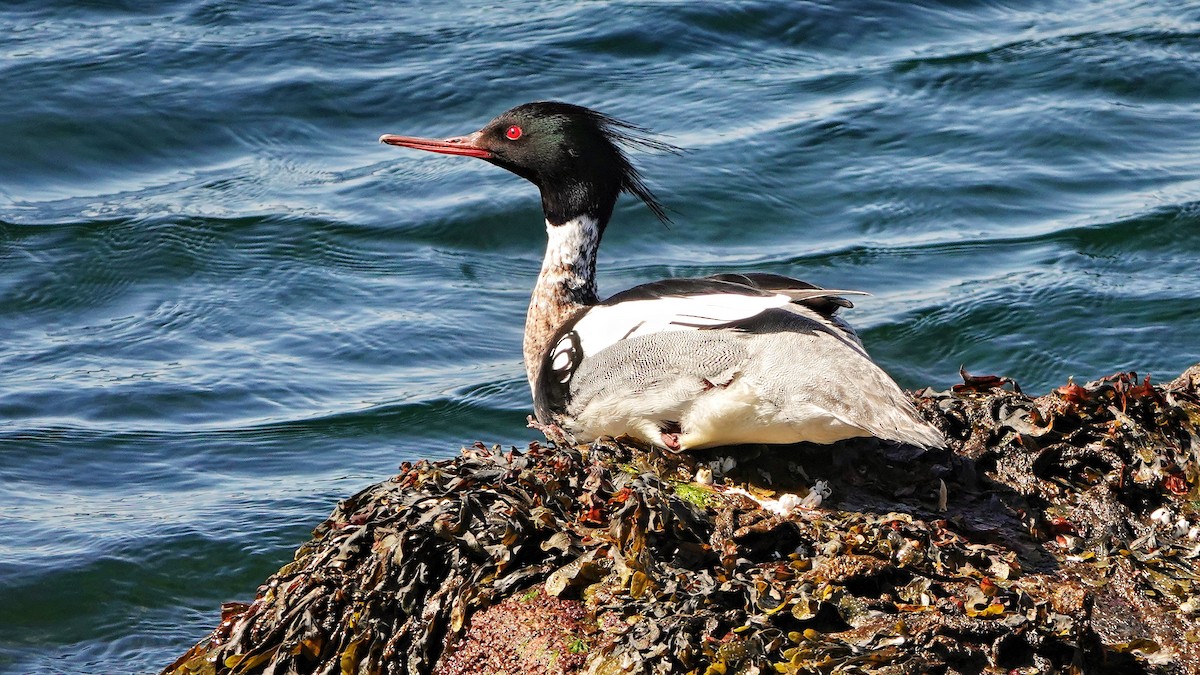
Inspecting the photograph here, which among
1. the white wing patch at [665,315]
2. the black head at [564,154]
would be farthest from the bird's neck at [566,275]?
the white wing patch at [665,315]

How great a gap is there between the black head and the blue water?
2.04 m

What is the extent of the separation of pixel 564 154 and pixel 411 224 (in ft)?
14.4

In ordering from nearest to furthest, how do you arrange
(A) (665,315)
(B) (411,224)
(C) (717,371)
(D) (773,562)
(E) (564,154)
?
(D) (773,562), (C) (717,371), (A) (665,315), (E) (564,154), (B) (411,224)

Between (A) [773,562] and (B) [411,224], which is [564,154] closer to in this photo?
(A) [773,562]

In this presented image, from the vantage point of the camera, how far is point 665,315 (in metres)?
5.24

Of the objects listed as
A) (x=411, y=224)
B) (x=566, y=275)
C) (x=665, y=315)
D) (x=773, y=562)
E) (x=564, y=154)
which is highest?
(x=564, y=154)

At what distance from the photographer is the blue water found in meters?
7.46

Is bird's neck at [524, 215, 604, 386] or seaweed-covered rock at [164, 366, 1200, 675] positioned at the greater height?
bird's neck at [524, 215, 604, 386]

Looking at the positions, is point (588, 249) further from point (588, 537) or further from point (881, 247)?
point (881, 247)

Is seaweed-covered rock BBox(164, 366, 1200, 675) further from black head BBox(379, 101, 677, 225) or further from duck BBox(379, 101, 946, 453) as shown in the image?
black head BBox(379, 101, 677, 225)

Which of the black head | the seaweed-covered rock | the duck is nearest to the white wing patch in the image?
the duck

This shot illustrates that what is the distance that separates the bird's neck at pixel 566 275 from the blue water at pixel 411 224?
176cm

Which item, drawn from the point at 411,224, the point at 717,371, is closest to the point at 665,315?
the point at 717,371

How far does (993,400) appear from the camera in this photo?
5.18 m
